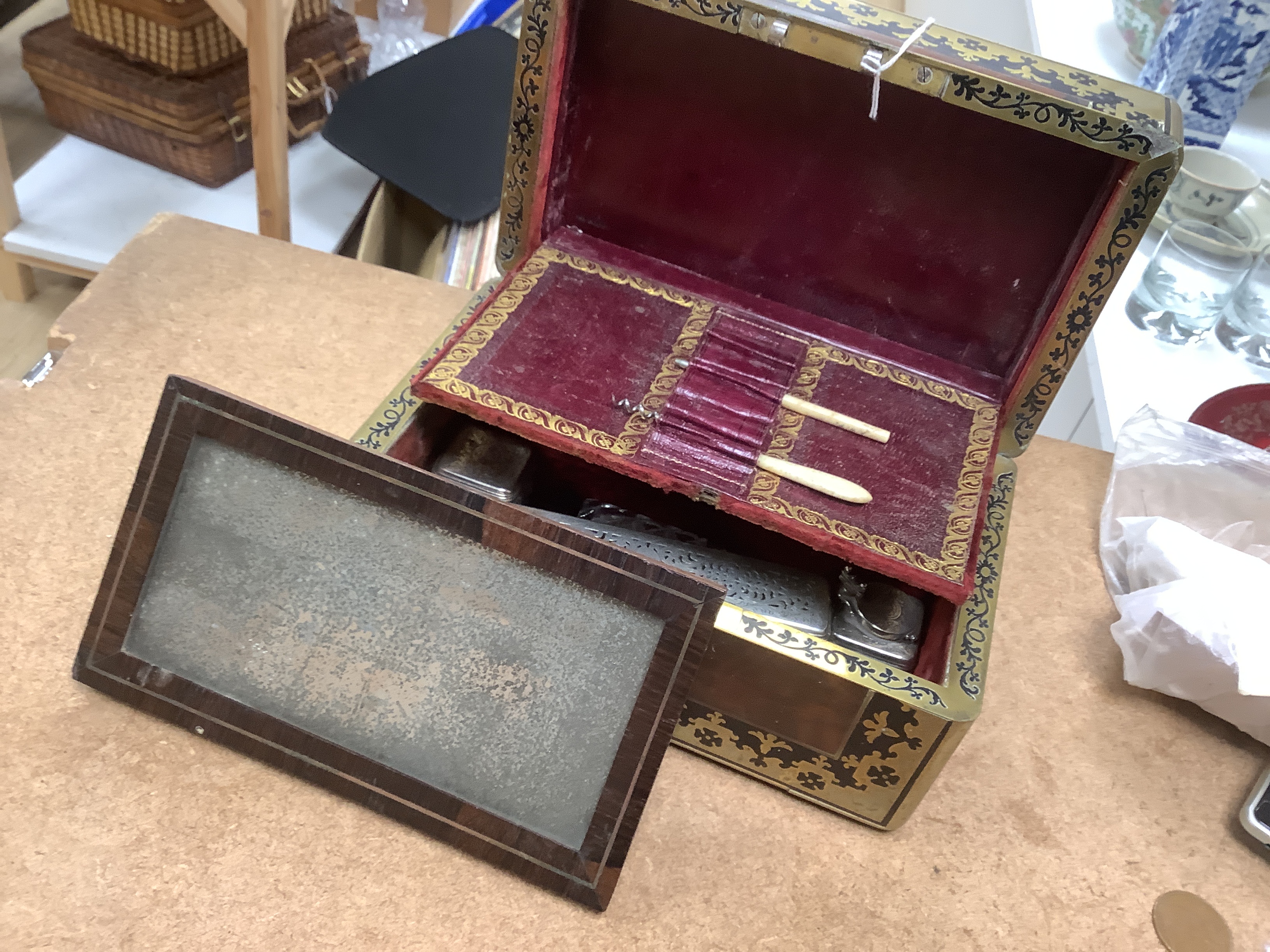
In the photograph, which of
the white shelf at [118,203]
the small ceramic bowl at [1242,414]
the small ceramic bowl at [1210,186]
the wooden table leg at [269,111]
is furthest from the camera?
the white shelf at [118,203]

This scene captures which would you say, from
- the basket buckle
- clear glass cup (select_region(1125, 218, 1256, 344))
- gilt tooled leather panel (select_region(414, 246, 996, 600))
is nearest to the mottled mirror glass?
gilt tooled leather panel (select_region(414, 246, 996, 600))

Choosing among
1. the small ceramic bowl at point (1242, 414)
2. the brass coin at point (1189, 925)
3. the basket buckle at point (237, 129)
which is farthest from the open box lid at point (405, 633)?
the basket buckle at point (237, 129)

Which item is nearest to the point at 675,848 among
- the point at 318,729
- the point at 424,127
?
the point at 318,729

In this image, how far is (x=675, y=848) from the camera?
2.31ft

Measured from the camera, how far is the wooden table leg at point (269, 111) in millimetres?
1124

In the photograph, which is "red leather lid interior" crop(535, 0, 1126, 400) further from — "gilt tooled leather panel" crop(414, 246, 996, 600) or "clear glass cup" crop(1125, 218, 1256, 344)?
"clear glass cup" crop(1125, 218, 1256, 344)

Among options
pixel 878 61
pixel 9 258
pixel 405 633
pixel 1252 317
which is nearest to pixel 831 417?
pixel 878 61

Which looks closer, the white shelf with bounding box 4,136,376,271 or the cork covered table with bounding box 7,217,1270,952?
the cork covered table with bounding box 7,217,1270,952

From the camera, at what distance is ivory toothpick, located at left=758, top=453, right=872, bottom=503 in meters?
0.74

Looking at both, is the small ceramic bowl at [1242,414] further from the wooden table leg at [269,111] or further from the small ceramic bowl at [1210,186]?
the wooden table leg at [269,111]

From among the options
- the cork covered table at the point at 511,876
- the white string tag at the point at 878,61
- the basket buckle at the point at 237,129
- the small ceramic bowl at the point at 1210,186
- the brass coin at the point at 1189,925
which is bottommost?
the basket buckle at the point at 237,129

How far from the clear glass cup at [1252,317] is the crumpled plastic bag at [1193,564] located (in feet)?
1.15

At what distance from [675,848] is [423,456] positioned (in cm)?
35

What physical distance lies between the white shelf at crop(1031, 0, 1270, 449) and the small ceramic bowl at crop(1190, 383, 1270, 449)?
0.07 meters
